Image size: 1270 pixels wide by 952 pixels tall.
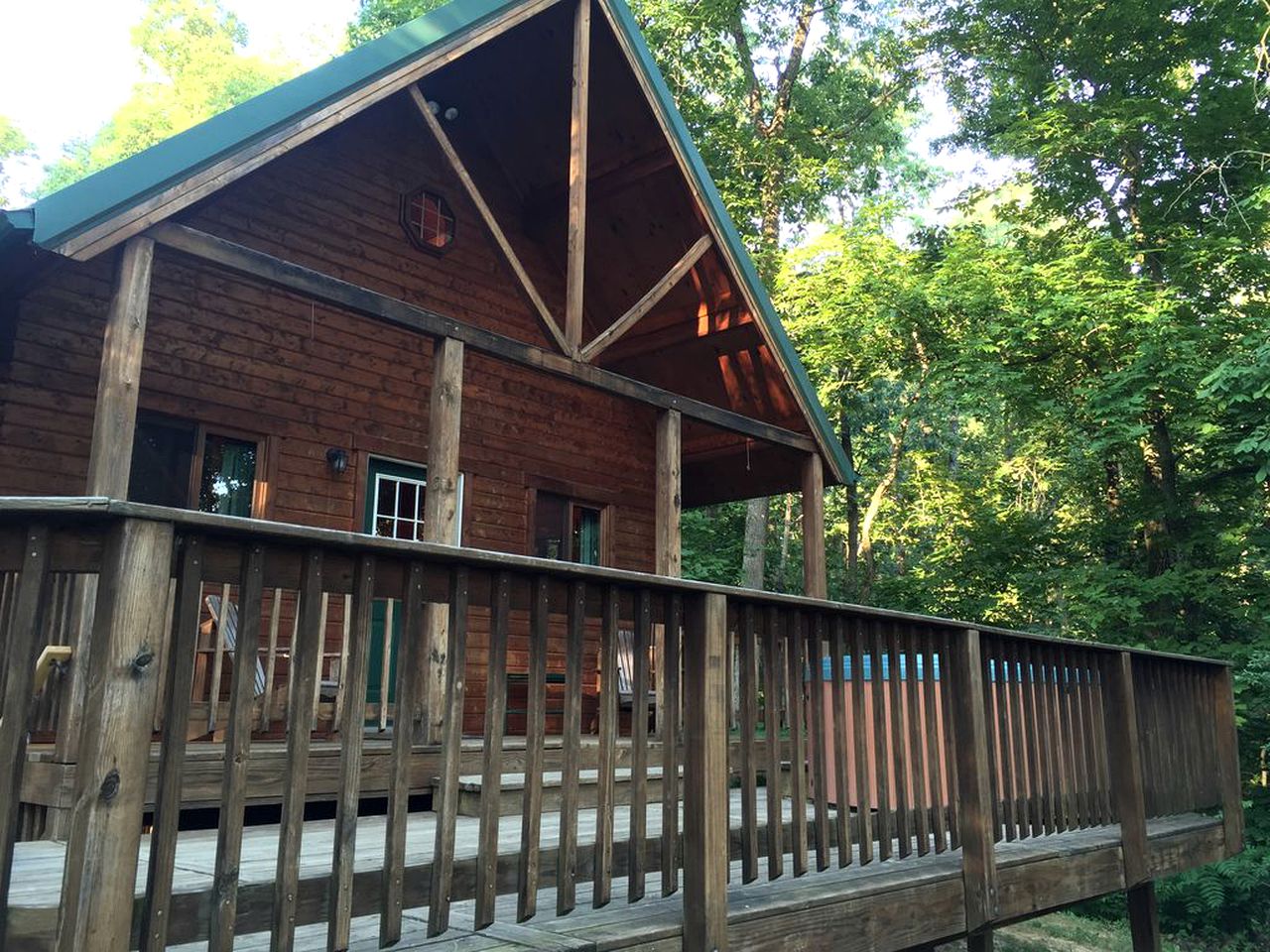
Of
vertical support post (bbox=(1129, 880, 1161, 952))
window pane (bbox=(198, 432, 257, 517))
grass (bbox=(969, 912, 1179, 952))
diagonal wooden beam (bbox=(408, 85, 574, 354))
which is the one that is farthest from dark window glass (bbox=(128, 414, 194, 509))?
grass (bbox=(969, 912, 1179, 952))

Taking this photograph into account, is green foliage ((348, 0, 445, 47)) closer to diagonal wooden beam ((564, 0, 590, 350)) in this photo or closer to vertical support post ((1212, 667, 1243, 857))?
diagonal wooden beam ((564, 0, 590, 350))

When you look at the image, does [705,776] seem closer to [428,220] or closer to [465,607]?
[465,607]

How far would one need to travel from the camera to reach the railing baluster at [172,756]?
1.96 metres

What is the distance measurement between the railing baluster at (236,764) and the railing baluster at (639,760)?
1.15 meters

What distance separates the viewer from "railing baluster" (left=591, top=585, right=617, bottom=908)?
287 cm

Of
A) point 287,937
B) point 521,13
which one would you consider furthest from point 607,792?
point 521,13

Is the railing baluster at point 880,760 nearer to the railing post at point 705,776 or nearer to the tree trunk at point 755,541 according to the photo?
the railing post at point 705,776

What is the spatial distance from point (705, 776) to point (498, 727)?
0.76 meters

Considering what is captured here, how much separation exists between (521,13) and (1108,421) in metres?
8.79

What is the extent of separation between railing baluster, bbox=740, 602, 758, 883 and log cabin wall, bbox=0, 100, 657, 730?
191 inches

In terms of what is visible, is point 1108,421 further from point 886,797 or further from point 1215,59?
point 886,797

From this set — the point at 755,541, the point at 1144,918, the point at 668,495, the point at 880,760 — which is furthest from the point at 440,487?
the point at 755,541

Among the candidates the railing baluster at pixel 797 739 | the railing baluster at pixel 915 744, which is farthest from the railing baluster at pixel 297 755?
the railing baluster at pixel 915 744

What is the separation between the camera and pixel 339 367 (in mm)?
8125
